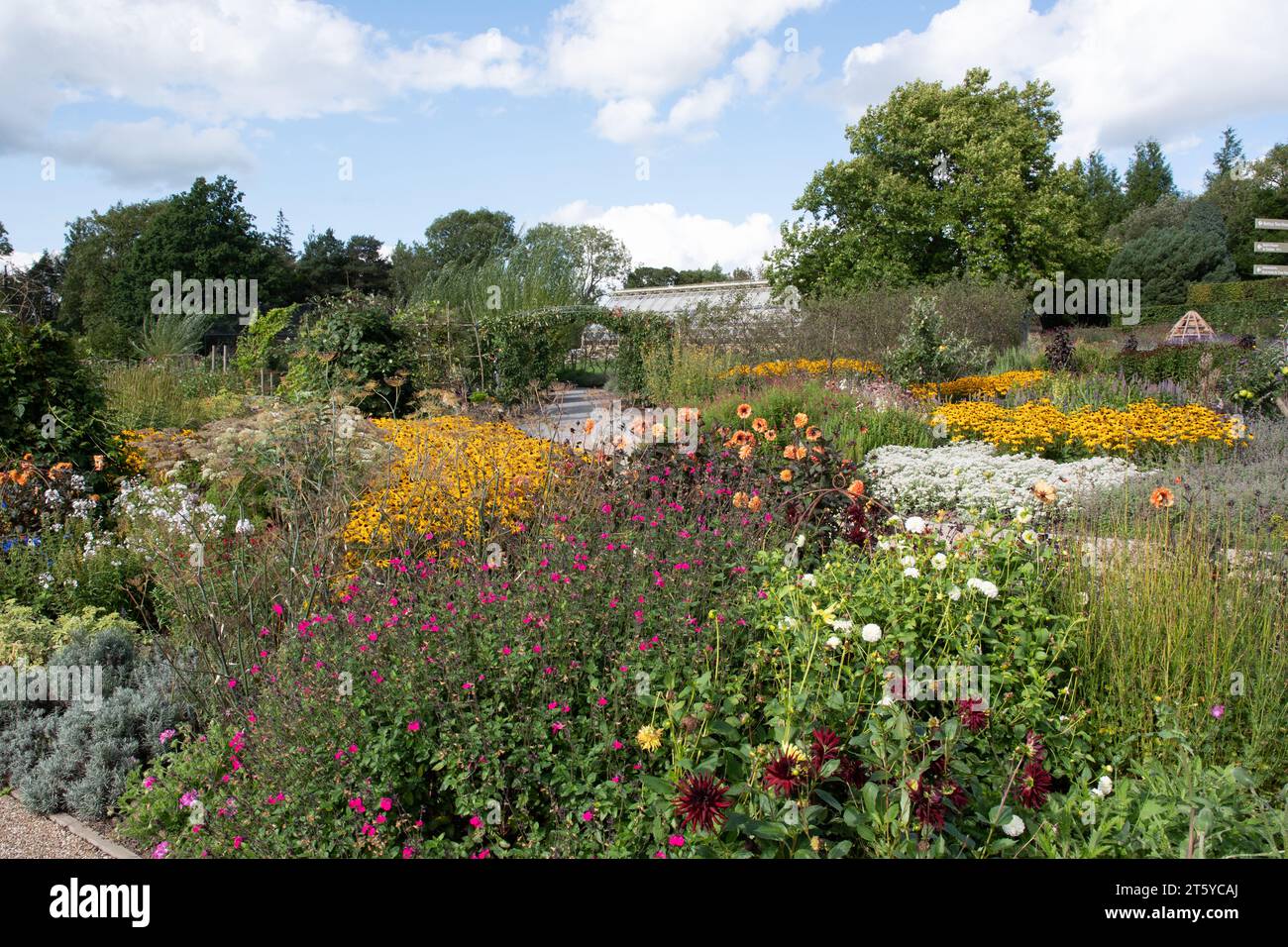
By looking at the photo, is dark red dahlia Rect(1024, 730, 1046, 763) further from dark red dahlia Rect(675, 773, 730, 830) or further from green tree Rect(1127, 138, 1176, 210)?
green tree Rect(1127, 138, 1176, 210)

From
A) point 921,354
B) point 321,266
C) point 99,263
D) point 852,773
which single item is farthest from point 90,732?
point 99,263

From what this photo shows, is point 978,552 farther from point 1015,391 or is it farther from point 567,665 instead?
point 1015,391

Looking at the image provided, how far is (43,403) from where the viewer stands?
21.6ft

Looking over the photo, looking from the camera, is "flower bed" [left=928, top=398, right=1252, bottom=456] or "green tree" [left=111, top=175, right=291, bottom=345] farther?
"green tree" [left=111, top=175, right=291, bottom=345]

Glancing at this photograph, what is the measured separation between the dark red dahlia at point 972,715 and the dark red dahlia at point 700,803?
72 centimetres

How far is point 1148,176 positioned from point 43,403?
63.9m

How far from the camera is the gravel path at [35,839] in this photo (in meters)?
3.00

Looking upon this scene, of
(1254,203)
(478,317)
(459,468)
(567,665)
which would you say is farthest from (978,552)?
(1254,203)

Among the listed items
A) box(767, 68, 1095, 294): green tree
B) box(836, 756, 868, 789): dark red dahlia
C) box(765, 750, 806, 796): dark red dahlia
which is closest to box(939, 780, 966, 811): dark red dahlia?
box(836, 756, 868, 789): dark red dahlia

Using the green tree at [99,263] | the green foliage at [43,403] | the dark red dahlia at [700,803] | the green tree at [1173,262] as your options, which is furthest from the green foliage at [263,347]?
the green tree at [1173,262]

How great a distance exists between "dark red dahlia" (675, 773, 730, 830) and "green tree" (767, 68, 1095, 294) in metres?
23.3

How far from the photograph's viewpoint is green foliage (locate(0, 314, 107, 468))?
6.50m

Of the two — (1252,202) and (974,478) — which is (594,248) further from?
(974,478)

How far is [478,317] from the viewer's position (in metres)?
17.4
